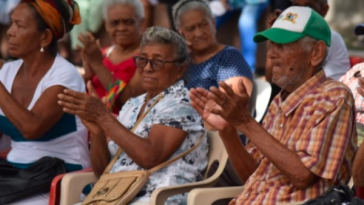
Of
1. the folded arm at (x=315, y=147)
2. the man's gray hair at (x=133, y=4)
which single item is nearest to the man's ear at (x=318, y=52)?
the folded arm at (x=315, y=147)

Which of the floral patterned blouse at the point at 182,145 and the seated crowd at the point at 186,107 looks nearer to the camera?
the seated crowd at the point at 186,107

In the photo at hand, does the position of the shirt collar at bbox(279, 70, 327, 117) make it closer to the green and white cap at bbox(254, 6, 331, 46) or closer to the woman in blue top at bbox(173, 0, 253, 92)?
the green and white cap at bbox(254, 6, 331, 46)

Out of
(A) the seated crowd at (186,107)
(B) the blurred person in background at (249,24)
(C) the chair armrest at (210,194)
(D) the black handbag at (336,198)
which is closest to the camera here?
(D) the black handbag at (336,198)

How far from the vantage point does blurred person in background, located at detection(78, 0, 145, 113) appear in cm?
660

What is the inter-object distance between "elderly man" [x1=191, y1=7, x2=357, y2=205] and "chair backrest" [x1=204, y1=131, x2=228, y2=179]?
0.41 m

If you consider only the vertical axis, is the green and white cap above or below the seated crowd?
above

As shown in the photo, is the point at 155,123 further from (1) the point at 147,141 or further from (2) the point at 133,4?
(2) the point at 133,4

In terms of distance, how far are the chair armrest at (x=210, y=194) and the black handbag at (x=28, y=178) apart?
3.55ft

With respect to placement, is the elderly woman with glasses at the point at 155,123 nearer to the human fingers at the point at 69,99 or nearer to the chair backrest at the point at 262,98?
the human fingers at the point at 69,99

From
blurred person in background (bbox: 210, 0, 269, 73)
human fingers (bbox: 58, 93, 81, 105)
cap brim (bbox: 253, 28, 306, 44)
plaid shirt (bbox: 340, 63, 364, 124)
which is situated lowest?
blurred person in background (bbox: 210, 0, 269, 73)

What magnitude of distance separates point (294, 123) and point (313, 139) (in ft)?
0.67

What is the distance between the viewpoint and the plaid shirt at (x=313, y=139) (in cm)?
420

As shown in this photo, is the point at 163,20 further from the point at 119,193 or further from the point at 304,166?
the point at 304,166

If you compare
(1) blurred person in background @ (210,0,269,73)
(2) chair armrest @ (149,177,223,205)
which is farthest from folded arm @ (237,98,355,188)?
(1) blurred person in background @ (210,0,269,73)
